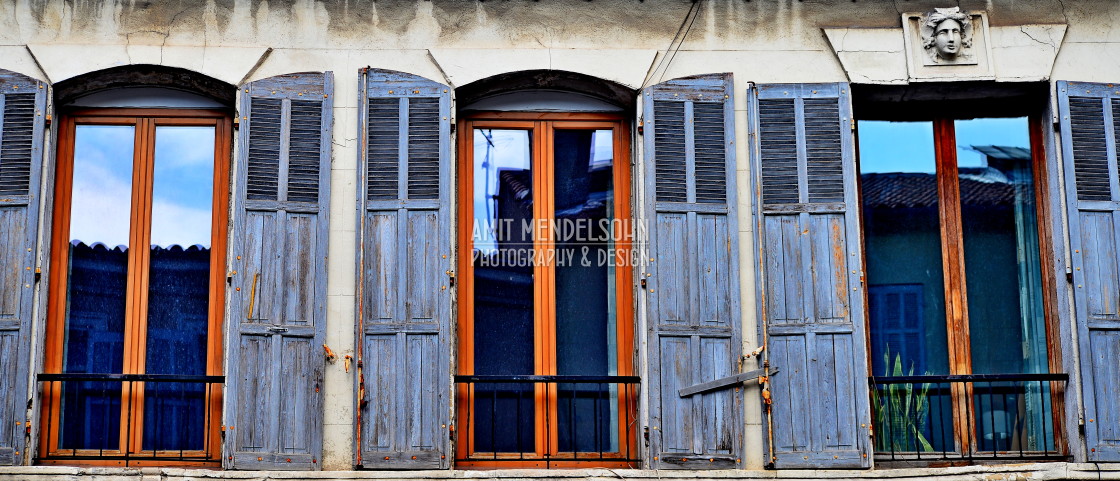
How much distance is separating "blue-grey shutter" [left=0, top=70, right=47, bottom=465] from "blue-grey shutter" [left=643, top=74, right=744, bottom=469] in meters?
3.62

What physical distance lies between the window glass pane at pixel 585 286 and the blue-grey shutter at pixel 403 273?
0.79m

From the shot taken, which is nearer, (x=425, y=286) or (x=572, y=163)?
(x=425, y=286)

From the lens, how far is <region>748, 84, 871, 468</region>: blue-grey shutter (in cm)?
828

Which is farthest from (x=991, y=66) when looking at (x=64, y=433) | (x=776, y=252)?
A: (x=64, y=433)

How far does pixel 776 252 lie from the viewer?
8.53 m

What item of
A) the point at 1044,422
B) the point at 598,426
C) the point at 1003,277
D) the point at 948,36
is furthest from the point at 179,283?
the point at 1044,422

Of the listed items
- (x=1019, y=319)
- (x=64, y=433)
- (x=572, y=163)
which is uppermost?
(x=572, y=163)

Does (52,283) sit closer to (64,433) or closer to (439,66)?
(64,433)

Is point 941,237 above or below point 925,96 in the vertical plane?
below

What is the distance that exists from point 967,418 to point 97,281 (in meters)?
5.34

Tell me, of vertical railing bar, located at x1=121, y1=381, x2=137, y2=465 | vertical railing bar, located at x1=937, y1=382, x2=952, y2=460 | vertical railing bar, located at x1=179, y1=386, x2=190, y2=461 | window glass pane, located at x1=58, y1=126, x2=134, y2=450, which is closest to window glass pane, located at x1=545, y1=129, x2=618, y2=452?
vertical railing bar, located at x1=937, y1=382, x2=952, y2=460

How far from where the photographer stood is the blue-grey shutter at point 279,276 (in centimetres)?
818

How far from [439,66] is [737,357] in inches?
99.7

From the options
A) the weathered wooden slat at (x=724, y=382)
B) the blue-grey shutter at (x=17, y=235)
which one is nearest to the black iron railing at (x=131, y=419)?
the blue-grey shutter at (x=17, y=235)
